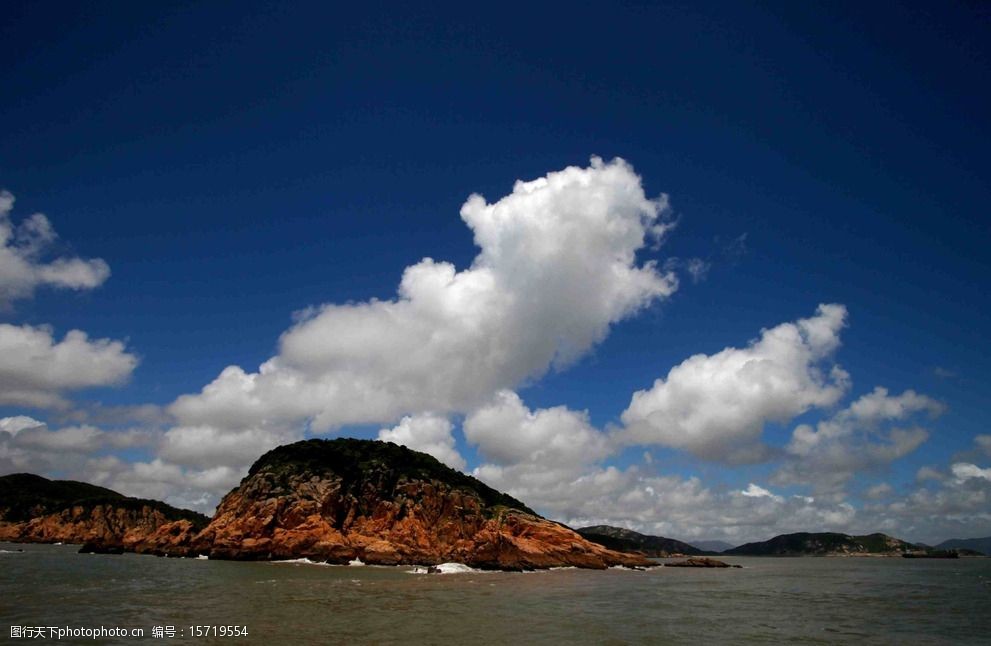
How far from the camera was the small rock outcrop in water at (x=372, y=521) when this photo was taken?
9312cm

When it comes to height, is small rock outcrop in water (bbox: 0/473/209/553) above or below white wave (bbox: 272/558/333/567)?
above

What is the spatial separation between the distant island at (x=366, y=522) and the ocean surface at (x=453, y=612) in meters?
33.7

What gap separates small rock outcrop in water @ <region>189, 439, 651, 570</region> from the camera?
93.1 meters

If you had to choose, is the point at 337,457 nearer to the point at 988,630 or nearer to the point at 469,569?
the point at 469,569

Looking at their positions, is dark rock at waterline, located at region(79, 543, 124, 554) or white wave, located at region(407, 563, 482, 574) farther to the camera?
dark rock at waterline, located at region(79, 543, 124, 554)

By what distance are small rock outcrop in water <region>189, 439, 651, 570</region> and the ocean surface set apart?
33600mm

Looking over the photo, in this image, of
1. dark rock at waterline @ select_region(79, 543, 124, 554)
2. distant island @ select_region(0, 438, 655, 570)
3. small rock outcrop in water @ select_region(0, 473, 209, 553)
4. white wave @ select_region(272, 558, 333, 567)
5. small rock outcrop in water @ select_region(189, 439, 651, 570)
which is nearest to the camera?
white wave @ select_region(272, 558, 333, 567)

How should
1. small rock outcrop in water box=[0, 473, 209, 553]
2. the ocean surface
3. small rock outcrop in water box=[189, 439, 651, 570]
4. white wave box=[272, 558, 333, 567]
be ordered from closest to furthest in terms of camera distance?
the ocean surface, white wave box=[272, 558, 333, 567], small rock outcrop in water box=[189, 439, 651, 570], small rock outcrop in water box=[0, 473, 209, 553]

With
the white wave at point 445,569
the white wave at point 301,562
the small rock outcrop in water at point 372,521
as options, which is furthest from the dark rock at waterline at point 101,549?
the white wave at point 445,569

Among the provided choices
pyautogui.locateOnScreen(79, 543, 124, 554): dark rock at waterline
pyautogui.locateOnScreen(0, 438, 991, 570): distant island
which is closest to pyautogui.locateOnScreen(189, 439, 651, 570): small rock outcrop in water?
pyautogui.locateOnScreen(0, 438, 991, 570): distant island

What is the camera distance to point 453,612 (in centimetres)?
3769

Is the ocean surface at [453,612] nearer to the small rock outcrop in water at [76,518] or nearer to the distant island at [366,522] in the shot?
the distant island at [366,522]

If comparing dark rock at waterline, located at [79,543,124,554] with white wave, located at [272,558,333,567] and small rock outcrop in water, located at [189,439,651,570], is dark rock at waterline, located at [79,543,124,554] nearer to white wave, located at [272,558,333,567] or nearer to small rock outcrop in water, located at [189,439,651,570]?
small rock outcrop in water, located at [189,439,651,570]

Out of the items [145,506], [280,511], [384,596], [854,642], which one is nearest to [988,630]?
[854,642]
